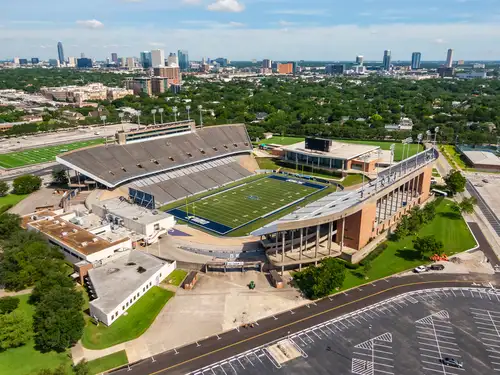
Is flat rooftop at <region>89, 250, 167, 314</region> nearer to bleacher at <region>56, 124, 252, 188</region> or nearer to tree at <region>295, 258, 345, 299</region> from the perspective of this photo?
tree at <region>295, 258, 345, 299</region>

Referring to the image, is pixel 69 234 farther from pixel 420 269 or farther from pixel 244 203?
pixel 420 269

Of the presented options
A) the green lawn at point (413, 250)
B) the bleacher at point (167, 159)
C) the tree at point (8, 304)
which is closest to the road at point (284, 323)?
the green lawn at point (413, 250)

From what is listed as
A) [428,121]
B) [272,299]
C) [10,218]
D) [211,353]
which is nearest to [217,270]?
[272,299]

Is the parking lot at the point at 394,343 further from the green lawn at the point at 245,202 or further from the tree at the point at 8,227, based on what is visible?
the tree at the point at 8,227

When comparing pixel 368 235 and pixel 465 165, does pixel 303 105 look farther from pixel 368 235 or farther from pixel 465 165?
pixel 368 235

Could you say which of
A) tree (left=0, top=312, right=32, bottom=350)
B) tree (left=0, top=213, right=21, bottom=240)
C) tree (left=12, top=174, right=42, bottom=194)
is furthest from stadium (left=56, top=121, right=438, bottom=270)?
tree (left=0, top=312, right=32, bottom=350)

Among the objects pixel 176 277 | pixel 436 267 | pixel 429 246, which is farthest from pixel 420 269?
pixel 176 277
